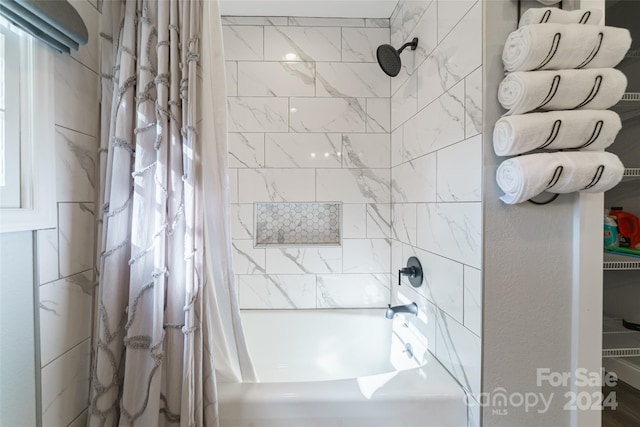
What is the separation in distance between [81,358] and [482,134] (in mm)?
1604

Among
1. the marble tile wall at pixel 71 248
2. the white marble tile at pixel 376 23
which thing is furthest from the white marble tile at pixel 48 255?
the white marble tile at pixel 376 23

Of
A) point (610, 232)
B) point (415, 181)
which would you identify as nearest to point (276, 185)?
point (415, 181)

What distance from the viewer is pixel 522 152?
34.0 inches

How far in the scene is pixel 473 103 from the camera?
100 cm

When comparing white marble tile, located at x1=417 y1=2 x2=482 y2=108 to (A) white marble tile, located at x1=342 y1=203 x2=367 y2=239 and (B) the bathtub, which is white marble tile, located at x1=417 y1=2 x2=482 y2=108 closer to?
(A) white marble tile, located at x1=342 y1=203 x2=367 y2=239

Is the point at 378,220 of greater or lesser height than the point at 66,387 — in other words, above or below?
above

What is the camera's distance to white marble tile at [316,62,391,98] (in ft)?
6.17

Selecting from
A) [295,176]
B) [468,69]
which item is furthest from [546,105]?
[295,176]

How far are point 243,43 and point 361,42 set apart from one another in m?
0.80

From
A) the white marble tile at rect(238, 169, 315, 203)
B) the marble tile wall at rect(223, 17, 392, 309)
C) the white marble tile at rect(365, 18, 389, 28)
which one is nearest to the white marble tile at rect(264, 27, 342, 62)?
the marble tile wall at rect(223, 17, 392, 309)

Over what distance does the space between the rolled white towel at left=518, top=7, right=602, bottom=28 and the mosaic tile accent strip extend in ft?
4.35

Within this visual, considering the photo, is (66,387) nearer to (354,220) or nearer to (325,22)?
(354,220)

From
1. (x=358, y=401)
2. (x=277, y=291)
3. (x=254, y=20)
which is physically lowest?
(x=358, y=401)

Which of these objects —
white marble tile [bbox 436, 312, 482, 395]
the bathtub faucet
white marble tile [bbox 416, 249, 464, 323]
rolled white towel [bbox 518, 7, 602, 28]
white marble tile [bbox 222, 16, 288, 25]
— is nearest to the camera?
rolled white towel [bbox 518, 7, 602, 28]
